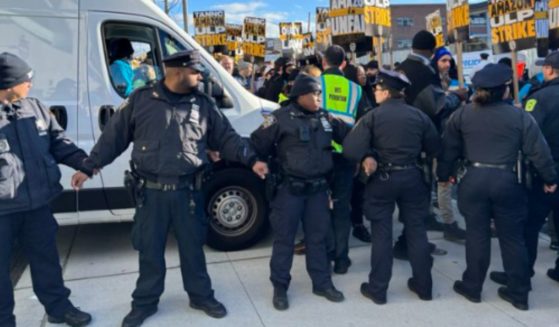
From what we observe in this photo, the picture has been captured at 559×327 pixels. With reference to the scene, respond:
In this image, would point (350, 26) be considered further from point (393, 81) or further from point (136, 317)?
point (136, 317)

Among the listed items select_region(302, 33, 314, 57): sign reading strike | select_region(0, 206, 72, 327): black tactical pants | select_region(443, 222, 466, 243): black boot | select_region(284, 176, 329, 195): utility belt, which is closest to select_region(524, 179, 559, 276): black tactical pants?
select_region(443, 222, 466, 243): black boot

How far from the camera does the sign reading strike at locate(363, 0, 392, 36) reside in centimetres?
747

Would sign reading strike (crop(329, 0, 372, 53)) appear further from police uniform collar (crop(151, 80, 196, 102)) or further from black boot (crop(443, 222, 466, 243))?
police uniform collar (crop(151, 80, 196, 102))

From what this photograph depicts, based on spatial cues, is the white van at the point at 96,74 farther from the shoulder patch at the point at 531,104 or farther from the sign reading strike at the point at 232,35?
the sign reading strike at the point at 232,35

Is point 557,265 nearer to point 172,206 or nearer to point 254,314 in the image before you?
point 254,314

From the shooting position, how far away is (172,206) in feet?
11.1

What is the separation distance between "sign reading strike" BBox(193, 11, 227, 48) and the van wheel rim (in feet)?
25.5

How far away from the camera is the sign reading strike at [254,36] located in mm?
11945

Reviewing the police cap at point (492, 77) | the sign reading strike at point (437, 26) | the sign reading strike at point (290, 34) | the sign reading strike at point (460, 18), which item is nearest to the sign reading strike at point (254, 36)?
the sign reading strike at point (290, 34)

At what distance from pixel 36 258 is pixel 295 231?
72.8 inches

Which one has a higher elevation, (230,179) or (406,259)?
(230,179)

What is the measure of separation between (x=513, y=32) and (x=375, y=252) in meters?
3.83

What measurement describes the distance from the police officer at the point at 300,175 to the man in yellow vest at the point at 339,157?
14.9 inches

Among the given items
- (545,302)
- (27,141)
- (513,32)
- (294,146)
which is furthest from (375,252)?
(513,32)
